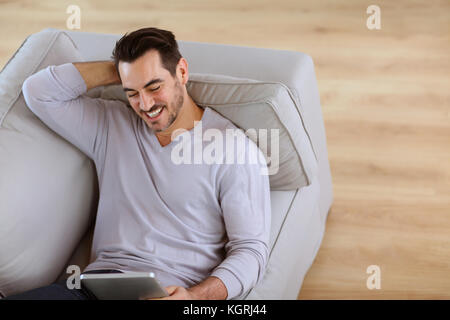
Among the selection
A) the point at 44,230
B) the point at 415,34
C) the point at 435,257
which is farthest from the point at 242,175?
the point at 415,34

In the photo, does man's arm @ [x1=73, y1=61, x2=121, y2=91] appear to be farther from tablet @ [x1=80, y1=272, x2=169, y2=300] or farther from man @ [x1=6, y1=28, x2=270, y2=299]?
tablet @ [x1=80, y1=272, x2=169, y2=300]

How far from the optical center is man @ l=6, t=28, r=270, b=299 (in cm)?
138

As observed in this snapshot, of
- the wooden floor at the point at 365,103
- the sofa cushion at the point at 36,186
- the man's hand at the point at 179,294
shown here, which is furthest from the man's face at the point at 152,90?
the wooden floor at the point at 365,103

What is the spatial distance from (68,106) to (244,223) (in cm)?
60

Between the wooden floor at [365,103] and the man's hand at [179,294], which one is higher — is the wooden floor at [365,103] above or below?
above

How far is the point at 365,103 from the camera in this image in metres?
2.45

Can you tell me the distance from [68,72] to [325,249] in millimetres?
1110

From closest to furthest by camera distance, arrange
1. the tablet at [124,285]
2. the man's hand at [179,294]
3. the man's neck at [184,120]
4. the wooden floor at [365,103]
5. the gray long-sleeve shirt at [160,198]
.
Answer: the tablet at [124,285] → the man's hand at [179,294] → the gray long-sleeve shirt at [160,198] → the man's neck at [184,120] → the wooden floor at [365,103]

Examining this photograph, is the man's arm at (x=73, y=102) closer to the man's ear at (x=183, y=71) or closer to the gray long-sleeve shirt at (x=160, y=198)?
the gray long-sleeve shirt at (x=160, y=198)

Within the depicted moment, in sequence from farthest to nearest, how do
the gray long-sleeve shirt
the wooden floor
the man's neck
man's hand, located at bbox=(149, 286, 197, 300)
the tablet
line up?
the wooden floor, the man's neck, the gray long-sleeve shirt, man's hand, located at bbox=(149, 286, 197, 300), the tablet

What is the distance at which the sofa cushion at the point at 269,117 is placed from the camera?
1440mm

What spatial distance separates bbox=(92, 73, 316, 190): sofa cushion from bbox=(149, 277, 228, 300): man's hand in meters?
0.38

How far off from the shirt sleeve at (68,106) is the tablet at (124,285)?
17.4 inches

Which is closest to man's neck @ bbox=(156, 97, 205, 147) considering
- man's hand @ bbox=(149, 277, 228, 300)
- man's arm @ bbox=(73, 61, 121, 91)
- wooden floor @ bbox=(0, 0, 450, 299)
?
man's arm @ bbox=(73, 61, 121, 91)
